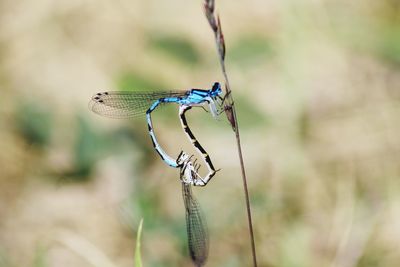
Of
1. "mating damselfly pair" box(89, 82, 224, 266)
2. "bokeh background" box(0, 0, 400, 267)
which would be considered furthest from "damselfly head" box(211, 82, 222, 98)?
"bokeh background" box(0, 0, 400, 267)

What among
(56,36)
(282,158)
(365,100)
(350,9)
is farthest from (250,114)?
(56,36)

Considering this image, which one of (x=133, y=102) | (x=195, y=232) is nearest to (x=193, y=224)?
(x=195, y=232)

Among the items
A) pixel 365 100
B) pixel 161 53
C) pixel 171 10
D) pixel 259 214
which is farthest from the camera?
pixel 171 10

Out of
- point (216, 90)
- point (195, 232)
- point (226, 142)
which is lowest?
point (195, 232)

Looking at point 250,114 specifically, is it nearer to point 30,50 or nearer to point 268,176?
point 268,176

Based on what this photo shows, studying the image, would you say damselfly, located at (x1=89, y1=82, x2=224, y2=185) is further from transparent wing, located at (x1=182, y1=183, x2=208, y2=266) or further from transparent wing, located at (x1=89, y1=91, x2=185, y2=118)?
transparent wing, located at (x1=182, y1=183, x2=208, y2=266)

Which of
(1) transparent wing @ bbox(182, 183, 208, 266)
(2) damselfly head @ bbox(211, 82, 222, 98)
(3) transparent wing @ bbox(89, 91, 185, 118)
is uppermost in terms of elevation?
(3) transparent wing @ bbox(89, 91, 185, 118)

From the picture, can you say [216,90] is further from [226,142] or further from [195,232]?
[226,142]
